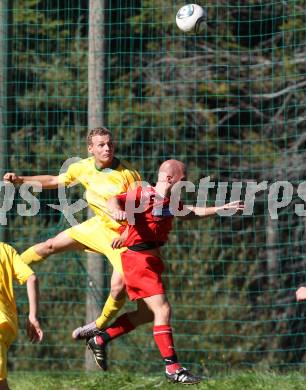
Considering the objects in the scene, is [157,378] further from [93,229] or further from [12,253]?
[12,253]

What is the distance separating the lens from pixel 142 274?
7.74 meters

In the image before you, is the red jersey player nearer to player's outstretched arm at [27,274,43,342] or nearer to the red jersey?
the red jersey

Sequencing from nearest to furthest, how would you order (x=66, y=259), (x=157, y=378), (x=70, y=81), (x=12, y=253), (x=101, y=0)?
(x=12, y=253) → (x=157, y=378) → (x=101, y=0) → (x=66, y=259) → (x=70, y=81)

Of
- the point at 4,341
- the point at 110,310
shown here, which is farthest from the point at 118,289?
the point at 4,341

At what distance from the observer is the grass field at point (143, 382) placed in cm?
912

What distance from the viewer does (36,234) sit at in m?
13.0

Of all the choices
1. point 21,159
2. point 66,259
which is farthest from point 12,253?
point 21,159

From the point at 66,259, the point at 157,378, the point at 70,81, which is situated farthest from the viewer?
the point at 70,81

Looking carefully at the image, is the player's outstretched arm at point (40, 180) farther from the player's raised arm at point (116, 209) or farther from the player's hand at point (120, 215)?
the player's hand at point (120, 215)

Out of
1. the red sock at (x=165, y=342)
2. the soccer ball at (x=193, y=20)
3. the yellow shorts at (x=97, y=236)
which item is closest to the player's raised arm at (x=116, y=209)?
the red sock at (x=165, y=342)

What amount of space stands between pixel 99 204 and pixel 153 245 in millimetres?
967

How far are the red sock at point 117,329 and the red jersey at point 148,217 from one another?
32.4 inches

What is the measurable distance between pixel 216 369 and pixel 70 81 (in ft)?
12.3

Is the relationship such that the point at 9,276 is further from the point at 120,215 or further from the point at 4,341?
the point at 120,215
